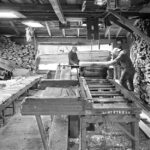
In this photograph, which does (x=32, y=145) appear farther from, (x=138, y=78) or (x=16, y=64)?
(x=16, y=64)

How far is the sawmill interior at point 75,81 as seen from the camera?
327cm

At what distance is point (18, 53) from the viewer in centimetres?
1380

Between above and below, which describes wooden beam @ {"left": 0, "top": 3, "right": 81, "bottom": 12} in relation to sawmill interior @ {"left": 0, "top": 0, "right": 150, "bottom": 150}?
above

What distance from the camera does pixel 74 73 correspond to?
701 cm

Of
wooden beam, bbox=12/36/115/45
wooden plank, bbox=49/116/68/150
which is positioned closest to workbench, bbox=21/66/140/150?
wooden plank, bbox=49/116/68/150

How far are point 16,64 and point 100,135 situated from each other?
9389mm

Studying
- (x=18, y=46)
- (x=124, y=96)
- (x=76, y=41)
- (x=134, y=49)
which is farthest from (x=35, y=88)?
(x=124, y=96)

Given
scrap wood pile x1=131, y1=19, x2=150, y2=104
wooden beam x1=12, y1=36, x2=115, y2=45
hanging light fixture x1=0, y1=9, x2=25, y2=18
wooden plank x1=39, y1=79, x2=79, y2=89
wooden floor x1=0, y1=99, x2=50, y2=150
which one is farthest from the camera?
wooden beam x1=12, y1=36, x2=115, y2=45

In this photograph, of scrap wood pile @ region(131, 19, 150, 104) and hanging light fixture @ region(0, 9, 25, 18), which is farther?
scrap wood pile @ region(131, 19, 150, 104)

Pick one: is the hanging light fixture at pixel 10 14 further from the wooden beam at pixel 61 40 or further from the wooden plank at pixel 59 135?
the wooden beam at pixel 61 40

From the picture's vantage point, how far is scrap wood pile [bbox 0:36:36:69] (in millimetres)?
13305

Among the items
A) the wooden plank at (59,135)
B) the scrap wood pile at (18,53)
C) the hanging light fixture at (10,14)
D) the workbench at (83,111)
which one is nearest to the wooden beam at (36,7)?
the hanging light fixture at (10,14)

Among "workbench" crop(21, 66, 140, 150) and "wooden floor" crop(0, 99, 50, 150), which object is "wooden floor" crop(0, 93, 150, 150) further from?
"workbench" crop(21, 66, 140, 150)

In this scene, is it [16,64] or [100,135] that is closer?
[100,135]
